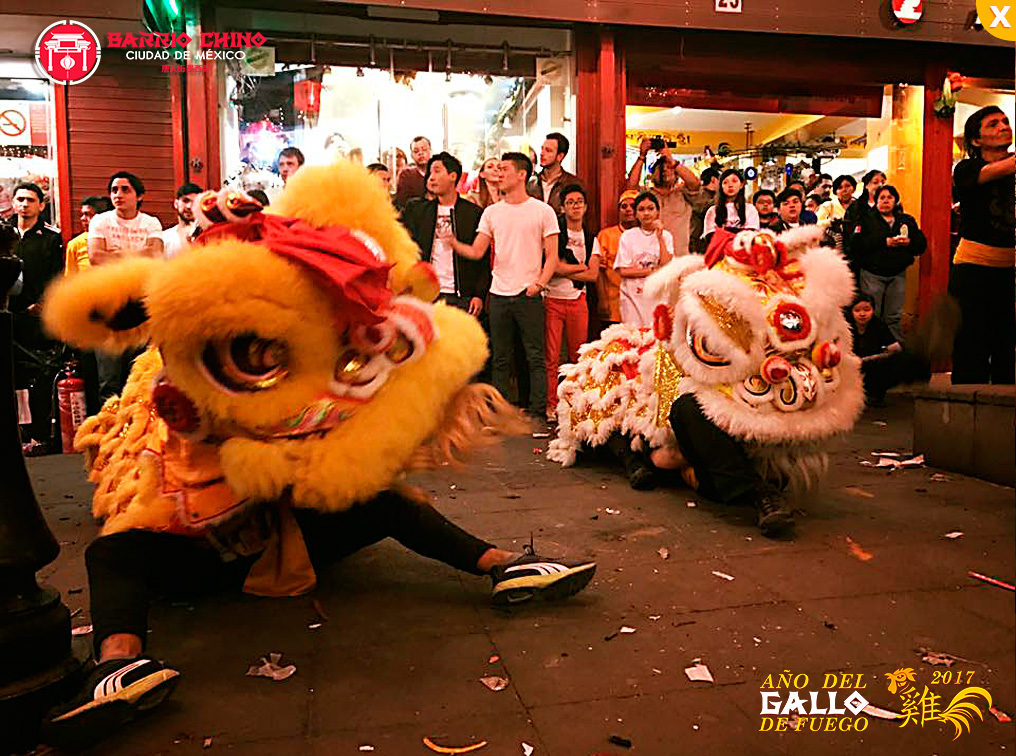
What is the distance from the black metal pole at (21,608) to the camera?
1596 millimetres

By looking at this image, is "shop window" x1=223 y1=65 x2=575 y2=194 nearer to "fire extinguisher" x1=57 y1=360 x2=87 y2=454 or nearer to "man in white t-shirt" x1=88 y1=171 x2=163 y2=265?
"man in white t-shirt" x1=88 y1=171 x2=163 y2=265

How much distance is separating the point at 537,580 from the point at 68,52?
21.1 ft

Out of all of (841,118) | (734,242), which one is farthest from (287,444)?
(841,118)

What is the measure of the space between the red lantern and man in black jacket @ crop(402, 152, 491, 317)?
64.0 inches

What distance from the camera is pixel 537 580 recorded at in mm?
2189

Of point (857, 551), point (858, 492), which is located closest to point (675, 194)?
point (858, 492)

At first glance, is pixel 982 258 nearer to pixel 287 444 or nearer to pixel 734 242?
pixel 734 242

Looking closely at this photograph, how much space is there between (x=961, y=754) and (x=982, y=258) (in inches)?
118

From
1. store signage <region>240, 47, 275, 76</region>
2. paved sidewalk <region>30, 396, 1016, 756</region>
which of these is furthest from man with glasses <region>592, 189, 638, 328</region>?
paved sidewalk <region>30, 396, 1016, 756</region>

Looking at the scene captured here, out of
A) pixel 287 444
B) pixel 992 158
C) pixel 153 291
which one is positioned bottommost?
pixel 287 444

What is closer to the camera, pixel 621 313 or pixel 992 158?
pixel 992 158

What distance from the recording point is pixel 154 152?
6.84 m

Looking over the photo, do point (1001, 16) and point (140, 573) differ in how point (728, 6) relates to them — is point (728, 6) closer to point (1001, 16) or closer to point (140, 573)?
point (140, 573)

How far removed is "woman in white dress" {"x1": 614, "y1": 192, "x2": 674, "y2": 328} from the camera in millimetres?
5969
